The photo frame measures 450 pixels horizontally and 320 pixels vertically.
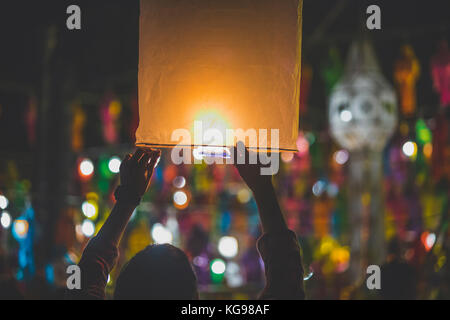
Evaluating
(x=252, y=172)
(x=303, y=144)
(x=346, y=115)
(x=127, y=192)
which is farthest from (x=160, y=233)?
(x=252, y=172)

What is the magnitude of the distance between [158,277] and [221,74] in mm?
642

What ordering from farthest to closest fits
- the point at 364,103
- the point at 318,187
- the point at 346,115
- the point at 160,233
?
the point at 318,187
the point at 160,233
the point at 346,115
the point at 364,103

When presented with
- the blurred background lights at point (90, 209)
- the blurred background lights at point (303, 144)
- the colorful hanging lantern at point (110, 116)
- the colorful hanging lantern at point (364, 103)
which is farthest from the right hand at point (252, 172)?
the blurred background lights at point (303, 144)

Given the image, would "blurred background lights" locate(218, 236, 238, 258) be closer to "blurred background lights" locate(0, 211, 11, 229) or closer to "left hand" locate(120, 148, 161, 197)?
"blurred background lights" locate(0, 211, 11, 229)

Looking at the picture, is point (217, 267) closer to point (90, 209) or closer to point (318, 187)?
point (90, 209)

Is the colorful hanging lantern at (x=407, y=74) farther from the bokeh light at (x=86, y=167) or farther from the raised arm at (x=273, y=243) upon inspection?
the bokeh light at (x=86, y=167)

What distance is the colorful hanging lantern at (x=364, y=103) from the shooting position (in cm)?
471

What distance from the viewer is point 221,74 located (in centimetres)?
165

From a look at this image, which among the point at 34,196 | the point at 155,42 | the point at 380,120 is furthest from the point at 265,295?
the point at 34,196

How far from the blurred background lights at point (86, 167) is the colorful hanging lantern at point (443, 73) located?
7.58 meters

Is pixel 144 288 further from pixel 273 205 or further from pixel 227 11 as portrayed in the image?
pixel 227 11

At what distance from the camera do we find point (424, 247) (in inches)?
167

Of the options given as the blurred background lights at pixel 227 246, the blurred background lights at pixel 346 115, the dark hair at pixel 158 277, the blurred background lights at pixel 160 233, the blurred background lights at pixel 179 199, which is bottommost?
the blurred background lights at pixel 227 246

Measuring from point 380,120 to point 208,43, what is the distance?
340 cm
